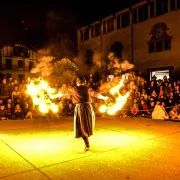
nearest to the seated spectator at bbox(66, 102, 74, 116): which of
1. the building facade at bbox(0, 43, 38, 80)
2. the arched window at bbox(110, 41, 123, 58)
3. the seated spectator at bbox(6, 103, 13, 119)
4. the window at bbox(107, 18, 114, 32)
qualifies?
the seated spectator at bbox(6, 103, 13, 119)

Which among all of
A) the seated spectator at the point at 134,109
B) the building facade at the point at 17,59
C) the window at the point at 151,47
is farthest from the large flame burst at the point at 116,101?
the building facade at the point at 17,59

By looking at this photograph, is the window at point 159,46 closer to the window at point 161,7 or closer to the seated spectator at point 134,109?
the window at point 161,7

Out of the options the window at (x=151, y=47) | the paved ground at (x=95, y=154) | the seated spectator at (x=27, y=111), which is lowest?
the paved ground at (x=95, y=154)

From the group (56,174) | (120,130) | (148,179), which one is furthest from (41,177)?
(120,130)

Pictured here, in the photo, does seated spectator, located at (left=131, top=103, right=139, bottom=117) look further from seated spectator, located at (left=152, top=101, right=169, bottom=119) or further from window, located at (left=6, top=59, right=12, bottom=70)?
window, located at (left=6, top=59, right=12, bottom=70)

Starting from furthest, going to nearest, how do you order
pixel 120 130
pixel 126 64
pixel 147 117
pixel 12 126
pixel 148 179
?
pixel 126 64 < pixel 147 117 < pixel 12 126 < pixel 120 130 < pixel 148 179

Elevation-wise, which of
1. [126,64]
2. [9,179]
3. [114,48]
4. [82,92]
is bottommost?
[9,179]

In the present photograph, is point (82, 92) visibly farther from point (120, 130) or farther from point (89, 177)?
point (120, 130)

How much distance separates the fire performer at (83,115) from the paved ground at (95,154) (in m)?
0.40

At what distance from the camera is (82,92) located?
5934 mm

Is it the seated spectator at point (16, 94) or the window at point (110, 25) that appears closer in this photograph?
the seated spectator at point (16, 94)

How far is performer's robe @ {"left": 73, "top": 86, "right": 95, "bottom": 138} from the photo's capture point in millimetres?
5855

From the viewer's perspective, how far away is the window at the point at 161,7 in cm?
1687

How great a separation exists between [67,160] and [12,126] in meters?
4.90
